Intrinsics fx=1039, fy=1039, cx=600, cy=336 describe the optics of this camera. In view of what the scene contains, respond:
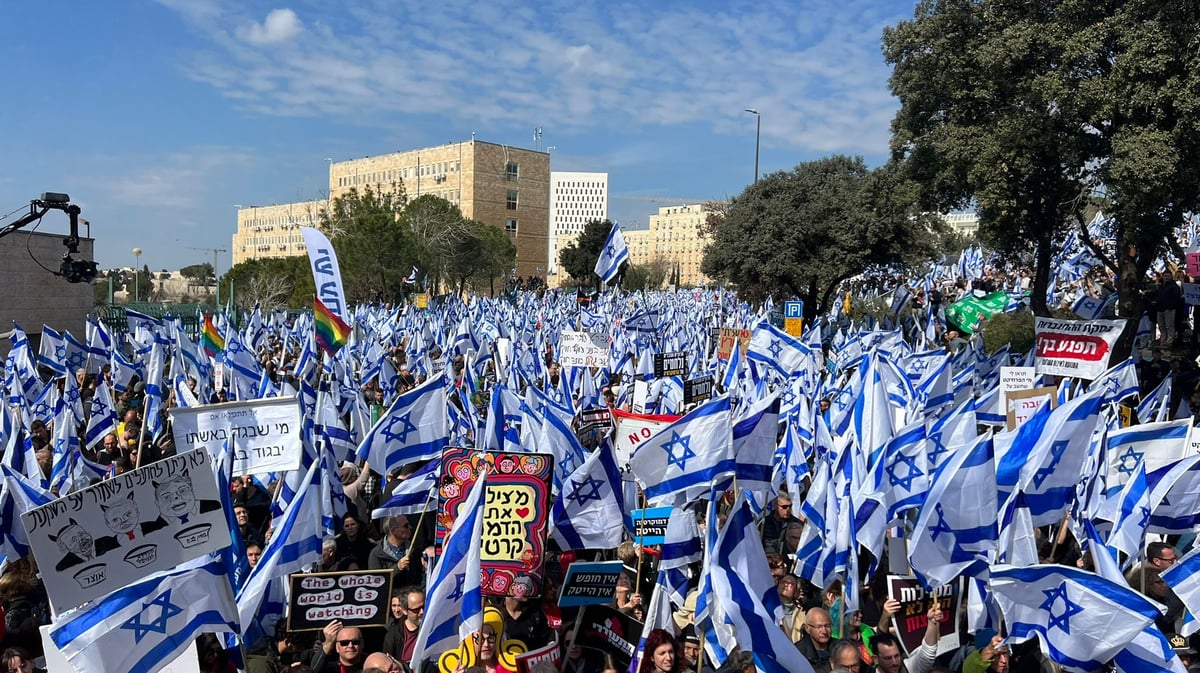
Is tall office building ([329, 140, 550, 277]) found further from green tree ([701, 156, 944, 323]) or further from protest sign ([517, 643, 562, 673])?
protest sign ([517, 643, 562, 673])

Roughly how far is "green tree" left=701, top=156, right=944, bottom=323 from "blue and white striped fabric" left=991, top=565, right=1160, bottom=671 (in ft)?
76.7

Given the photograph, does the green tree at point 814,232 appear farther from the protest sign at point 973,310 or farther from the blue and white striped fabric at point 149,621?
the blue and white striped fabric at point 149,621

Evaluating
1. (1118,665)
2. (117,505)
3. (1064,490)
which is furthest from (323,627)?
(1064,490)

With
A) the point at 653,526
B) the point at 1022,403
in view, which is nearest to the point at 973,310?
the point at 1022,403

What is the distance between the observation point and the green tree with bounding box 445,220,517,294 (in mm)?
65812

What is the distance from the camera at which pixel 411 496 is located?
934 cm

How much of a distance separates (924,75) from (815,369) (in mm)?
6162

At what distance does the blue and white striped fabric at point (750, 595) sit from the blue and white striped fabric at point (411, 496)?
347 cm

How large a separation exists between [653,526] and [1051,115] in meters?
11.0

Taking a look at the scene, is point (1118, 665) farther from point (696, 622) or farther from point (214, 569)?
point (214, 569)

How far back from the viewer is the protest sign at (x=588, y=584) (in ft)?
23.4

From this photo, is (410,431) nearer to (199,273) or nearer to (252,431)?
(252,431)

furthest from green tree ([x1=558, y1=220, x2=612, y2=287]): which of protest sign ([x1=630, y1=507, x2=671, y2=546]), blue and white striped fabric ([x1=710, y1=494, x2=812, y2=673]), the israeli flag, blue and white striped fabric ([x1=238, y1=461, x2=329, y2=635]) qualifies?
blue and white striped fabric ([x1=710, y1=494, x2=812, y2=673])

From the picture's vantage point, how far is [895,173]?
20.8m
